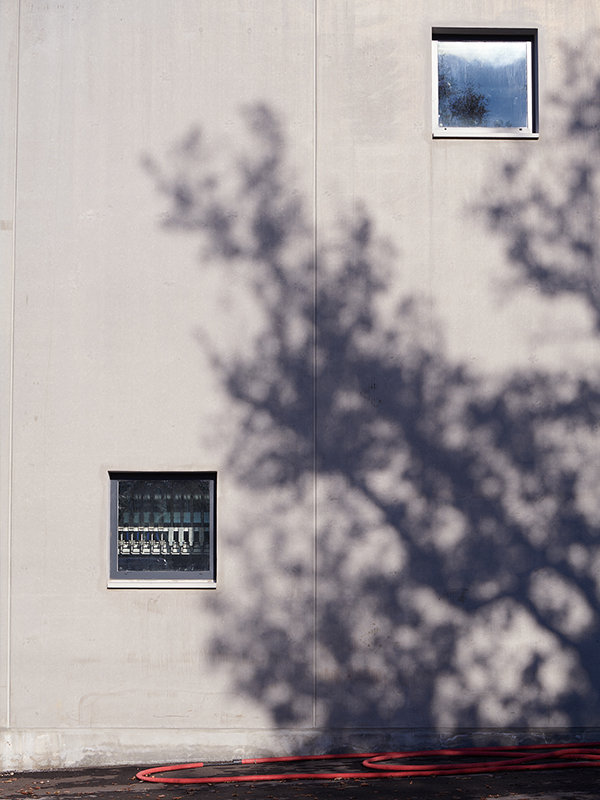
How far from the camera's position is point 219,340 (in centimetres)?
705

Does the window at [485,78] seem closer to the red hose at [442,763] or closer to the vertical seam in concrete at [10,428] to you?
the vertical seam in concrete at [10,428]

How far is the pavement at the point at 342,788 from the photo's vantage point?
577 cm

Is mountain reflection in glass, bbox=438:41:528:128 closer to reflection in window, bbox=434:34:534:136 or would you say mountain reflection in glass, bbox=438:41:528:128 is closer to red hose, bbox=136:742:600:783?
reflection in window, bbox=434:34:534:136

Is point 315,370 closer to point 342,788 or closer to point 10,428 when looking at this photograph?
point 10,428

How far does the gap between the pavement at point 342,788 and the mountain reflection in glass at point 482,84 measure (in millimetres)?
5485

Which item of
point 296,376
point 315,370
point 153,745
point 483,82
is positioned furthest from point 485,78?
point 153,745

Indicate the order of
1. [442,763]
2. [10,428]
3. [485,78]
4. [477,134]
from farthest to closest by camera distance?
[485,78], [477,134], [10,428], [442,763]

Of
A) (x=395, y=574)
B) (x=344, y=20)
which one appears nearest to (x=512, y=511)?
(x=395, y=574)

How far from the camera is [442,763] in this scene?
6.48 m

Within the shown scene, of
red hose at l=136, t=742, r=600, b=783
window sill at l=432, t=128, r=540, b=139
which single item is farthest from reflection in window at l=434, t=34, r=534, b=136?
red hose at l=136, t=742, r=600, b=783

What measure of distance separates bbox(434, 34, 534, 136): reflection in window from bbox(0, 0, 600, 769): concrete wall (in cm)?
19

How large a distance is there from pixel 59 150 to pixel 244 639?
14.9ft

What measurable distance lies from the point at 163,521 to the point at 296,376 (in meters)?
1.72

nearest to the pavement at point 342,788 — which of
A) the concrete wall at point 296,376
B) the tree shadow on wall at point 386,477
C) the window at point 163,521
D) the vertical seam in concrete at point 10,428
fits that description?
the concrete wall at point 296,376
